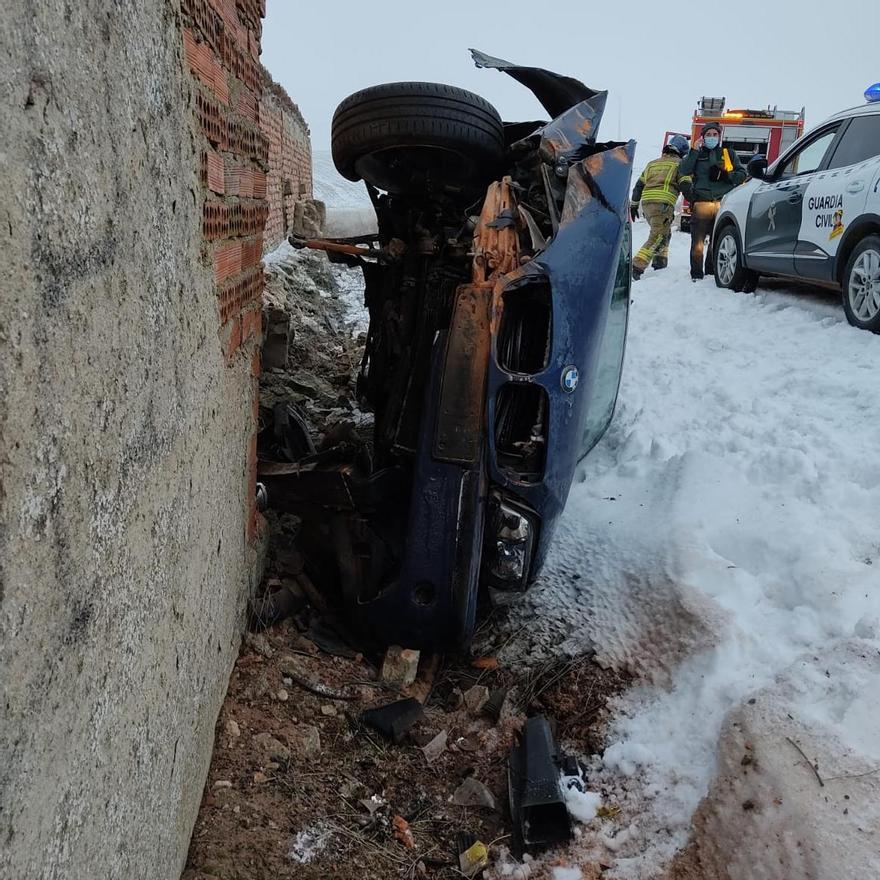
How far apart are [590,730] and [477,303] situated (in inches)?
63.9

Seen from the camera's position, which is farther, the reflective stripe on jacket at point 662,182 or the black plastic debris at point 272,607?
the reflective stripe on jacket at point 662,182

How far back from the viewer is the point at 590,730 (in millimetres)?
2658

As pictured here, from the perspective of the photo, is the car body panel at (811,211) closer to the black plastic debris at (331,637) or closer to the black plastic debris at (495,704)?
the black plastic debris at (495,704)

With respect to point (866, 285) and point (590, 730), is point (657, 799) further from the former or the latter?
point (866, 285)

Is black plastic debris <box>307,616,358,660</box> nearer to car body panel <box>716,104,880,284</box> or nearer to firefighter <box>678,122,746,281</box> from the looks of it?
car body panel <box>716,104,880,284</box>

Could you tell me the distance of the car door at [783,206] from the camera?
6.43 m

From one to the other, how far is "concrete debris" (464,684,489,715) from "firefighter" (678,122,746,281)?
293 inches

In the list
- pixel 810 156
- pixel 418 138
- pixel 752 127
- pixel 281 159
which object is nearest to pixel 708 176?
pixel 810 156

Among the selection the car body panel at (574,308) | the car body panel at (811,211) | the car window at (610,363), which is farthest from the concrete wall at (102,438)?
the car body panel at (811,211)

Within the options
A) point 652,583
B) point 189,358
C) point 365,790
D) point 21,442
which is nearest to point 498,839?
point 365,790

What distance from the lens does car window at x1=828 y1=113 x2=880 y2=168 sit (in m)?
5.76

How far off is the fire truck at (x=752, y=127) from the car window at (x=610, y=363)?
15649 millimetres

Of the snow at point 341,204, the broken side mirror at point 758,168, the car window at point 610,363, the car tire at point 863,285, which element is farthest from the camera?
the snow at point 341,204

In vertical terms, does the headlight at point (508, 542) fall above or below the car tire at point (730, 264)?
below
